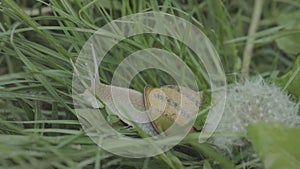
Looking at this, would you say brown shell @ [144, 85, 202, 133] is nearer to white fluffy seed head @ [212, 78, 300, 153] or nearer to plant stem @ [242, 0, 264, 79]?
white fluffy seed head @ [212, 78, 300, 153]

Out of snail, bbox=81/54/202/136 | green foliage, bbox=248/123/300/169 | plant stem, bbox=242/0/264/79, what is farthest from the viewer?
plant stem, bbox=242/0/264/79

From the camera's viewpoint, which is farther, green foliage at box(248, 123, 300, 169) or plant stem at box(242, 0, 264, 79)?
plant stem at box(242, 0, 264, 79)

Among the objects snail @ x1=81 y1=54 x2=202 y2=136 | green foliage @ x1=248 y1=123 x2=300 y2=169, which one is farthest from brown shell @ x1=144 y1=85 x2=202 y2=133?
green foliage @ x1=248 y1=123 x2=300 y2=169

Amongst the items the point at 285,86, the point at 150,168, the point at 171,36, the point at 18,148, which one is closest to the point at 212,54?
the point at 171,36

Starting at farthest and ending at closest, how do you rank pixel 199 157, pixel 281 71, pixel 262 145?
pixel 281 71 → pixel 199 157 → pixel 262 145

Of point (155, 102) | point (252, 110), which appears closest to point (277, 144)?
point (252, 110)

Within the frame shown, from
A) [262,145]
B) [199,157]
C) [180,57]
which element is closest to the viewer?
[262,145]

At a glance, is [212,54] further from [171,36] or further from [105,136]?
[105,136]

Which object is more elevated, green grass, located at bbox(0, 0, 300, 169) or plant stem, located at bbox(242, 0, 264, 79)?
plant stem, located at bbox(242, 0, 264, 79)
